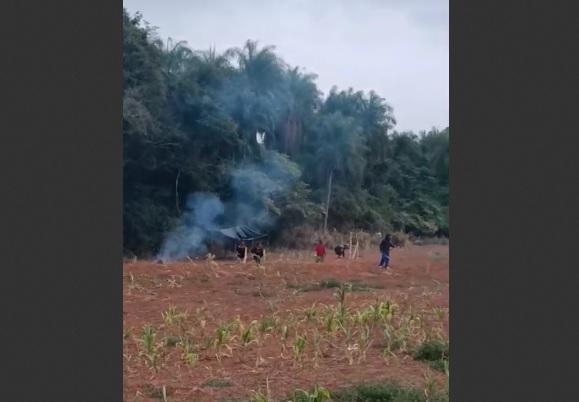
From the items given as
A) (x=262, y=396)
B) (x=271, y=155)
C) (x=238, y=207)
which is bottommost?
(x=262, y=396)

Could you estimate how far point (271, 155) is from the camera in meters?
9.38

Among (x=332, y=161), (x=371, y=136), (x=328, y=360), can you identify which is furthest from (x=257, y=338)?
(x=371, y=136)

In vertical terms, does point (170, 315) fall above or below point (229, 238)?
below

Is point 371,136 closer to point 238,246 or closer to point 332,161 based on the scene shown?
point 332,161

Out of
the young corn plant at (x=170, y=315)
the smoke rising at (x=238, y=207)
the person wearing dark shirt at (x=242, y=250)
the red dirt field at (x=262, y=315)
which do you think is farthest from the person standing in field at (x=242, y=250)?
the young corn plant at (x=170, y=315)

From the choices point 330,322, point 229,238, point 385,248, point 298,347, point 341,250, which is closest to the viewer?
point 298,347

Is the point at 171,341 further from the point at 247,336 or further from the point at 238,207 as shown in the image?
the point at 238,207

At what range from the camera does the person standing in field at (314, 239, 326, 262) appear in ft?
33.4

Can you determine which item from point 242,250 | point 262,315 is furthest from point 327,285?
point 262,315

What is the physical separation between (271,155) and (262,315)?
3.07 m

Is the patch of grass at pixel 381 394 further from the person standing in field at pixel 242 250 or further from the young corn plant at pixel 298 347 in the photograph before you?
the person standing in field at pixel 242 250

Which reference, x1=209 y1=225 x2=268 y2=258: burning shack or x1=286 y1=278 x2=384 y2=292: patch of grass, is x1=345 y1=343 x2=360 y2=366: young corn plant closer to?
x1=286 y1=278 x2=384 y2=292: patch of grass

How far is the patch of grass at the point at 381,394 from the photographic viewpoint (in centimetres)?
489

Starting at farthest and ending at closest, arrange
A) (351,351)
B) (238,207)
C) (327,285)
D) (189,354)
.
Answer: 1. (238,207)
2. (327,285)
3. (351,351)
4. (189,354)
